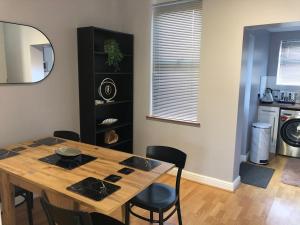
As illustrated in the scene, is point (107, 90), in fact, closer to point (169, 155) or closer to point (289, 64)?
point (169, 155)

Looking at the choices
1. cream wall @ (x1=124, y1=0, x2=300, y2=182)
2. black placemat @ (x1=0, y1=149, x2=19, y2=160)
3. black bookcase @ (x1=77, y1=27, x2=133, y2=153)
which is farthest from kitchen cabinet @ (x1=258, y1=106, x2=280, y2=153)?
black placemat @ (x1=0, y1=149, x2=19, y2=160)

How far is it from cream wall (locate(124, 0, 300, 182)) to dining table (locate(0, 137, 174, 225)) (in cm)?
133

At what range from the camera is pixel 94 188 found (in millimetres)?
1567

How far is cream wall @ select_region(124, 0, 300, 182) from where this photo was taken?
2738 mm

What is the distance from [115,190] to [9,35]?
1939mm

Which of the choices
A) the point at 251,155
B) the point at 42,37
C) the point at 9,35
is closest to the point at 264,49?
the point at 251,155

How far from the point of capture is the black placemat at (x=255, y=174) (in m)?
3.37

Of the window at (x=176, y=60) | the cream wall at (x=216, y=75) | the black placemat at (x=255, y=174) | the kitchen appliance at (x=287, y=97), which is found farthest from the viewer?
the kitchen appliance at (x=287, y=97)

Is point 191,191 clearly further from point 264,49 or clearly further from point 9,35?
point 264,49

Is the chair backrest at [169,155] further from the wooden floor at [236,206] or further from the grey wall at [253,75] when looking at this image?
the grey wall at [253,75]

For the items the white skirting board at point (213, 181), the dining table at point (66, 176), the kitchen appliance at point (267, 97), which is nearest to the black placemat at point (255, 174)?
the white skirting board at point (213, 181)

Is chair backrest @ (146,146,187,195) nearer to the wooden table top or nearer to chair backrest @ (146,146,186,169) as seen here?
chair backrest @ (146,146,186,169)

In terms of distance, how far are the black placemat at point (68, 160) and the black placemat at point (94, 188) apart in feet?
1.02

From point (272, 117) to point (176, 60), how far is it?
226cm
